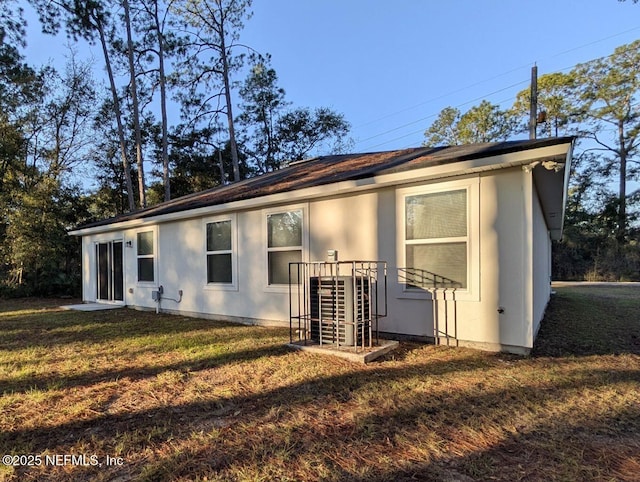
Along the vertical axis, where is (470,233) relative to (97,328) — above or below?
above

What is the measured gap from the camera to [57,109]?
53.5 ft

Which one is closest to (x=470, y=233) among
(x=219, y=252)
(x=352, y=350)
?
(x=352, y=350)

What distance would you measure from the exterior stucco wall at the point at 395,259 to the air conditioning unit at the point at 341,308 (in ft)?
2.92

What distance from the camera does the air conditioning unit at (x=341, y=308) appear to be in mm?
4344

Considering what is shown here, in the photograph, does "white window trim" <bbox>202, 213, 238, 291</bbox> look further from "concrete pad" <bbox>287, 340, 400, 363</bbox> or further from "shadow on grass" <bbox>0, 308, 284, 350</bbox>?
"concrete pad" <bbox>287, 340, 400, 363</bbox>

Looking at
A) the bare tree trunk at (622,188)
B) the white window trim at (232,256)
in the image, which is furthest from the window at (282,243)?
the bare tree trunk at (622,188)

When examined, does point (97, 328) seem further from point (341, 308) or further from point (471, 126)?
point (471, 126)

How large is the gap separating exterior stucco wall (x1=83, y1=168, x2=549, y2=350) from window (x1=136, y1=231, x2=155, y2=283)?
1.13 meters

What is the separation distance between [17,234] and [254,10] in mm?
14737

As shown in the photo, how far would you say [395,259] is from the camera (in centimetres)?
514

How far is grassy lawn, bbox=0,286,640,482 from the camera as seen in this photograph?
210cm

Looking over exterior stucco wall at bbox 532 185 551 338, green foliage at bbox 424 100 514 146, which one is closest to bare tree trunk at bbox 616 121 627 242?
green foliage at bbox 424 100 514 146

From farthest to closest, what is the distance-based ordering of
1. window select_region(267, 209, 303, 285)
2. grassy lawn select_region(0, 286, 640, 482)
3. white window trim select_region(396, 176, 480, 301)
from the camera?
window select_region(267, 209, 303, 285) → white window trim select_region(396, 176, 480, 301) → grassy lawn select_region(0, 286, 640, 482)

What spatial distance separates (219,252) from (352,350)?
13.0 ft
